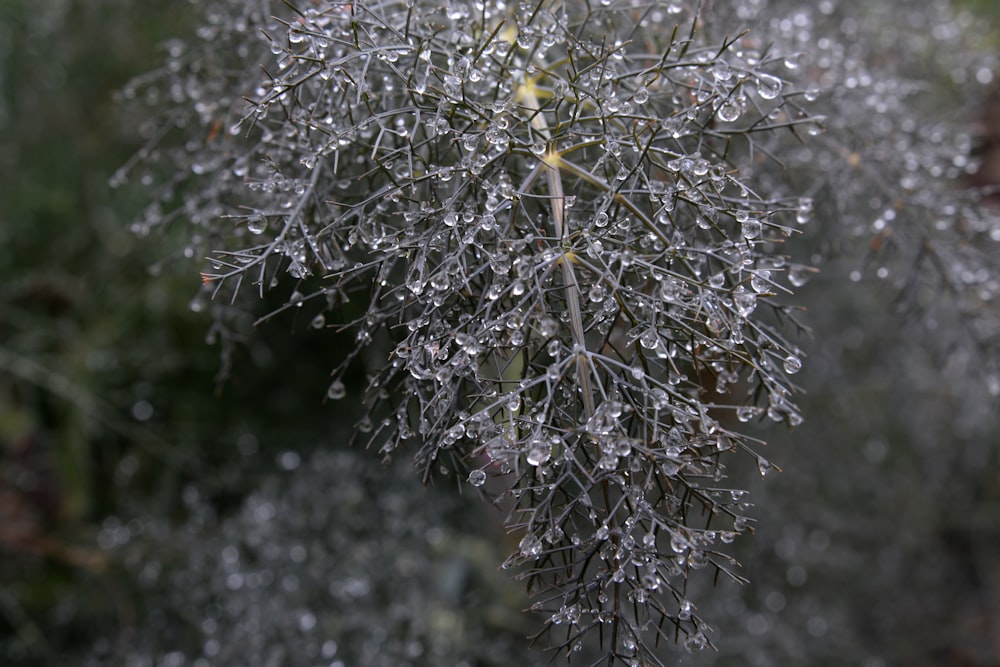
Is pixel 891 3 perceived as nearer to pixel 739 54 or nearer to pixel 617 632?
pixel 739 54

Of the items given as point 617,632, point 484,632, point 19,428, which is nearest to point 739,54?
point 617,632

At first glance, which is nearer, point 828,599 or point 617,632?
point 617,632

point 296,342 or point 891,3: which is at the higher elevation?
point 891,3

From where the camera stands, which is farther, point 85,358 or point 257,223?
point 85,358

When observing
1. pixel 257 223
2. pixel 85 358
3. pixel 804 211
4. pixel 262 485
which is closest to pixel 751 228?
pixel 804 211

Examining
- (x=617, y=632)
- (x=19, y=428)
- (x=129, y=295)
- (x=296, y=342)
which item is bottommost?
(x=19, y=428)

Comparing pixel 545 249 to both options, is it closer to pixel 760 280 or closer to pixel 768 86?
pixel 760 280

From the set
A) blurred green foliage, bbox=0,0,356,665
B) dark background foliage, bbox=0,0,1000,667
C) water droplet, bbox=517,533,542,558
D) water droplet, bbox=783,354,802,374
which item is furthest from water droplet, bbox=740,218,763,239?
blurred green foliage, bbox=0,0,356,665

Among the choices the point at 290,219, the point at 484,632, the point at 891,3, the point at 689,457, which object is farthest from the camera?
the point at 891,3
